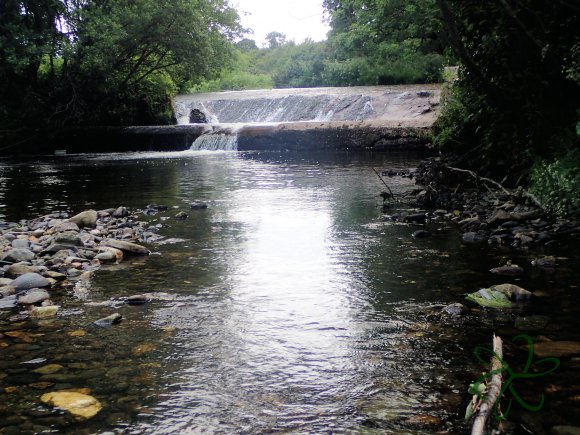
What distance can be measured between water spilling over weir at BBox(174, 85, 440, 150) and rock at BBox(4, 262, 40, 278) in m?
12.9

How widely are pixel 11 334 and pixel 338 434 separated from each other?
90.4 inches

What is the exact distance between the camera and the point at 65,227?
639 centimetres

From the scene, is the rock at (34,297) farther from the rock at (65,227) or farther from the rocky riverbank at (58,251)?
the rock at (65,227)

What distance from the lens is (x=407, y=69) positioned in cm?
2883

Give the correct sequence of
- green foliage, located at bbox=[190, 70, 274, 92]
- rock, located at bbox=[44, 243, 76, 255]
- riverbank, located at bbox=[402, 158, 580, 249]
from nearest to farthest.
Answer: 1. rock, located at bbox=[44, 243, 76, 255]
2. riverbank, located at bbox=[402, 158, 580, 249]
3. green foliage, located at bbox=[190, 70, 274, 92]

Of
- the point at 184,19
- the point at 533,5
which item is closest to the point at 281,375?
the point at 533,5

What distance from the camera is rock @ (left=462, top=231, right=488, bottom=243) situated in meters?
5.71

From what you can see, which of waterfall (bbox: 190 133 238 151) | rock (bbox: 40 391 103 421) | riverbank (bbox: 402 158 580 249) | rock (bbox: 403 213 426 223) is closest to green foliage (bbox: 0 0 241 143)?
waterfall (bbox: 190 133 238 151)

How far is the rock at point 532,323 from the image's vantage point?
10.9ft

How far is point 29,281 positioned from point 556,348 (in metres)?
3.93

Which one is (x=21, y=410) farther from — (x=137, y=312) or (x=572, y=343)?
(x=572, y=343)

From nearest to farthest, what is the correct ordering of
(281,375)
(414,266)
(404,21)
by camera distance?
1. (281,375)
2. (414,266)
3. (404,21)

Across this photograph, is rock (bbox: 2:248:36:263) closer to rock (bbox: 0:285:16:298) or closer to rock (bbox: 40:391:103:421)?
rock (bbox: 0:285:16:298)

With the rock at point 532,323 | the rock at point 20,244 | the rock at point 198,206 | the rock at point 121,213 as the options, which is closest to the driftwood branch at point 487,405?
the rock at point 532,323
